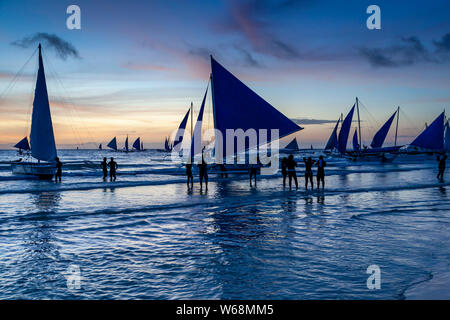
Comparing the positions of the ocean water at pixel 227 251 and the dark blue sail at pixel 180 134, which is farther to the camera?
the dark blue sail at pixel 180 134

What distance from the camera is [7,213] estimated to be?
1385cm

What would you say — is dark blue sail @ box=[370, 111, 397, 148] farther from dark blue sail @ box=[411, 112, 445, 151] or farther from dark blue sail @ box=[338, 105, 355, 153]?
dark blue sail @ box=[338, 105, 355, 153]

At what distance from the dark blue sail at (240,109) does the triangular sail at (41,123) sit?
13367 millimetres

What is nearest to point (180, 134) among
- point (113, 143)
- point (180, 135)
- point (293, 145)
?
point (180, 135)

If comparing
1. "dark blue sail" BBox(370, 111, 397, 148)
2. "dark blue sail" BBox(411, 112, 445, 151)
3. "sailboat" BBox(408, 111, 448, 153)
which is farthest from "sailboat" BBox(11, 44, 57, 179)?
"dark blue sail" BBox(411, 112, 445, 151)

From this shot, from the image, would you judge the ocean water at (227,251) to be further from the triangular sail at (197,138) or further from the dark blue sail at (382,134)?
the dark blue sail at (382,134)

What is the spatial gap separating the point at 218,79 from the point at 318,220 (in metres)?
17.1

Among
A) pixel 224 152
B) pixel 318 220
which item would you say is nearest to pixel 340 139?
pixel 224 152

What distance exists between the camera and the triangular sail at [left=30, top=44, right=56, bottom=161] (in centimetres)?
2767

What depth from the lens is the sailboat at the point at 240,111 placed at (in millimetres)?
25844

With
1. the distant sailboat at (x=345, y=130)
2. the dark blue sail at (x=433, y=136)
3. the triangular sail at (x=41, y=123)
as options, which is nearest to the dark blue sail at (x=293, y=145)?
the distant sailboat at (x=345, y=130)

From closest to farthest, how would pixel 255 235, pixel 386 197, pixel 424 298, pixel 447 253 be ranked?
pixel 424 298
pixel 447 253
pixel 255 235
pixel 386 197

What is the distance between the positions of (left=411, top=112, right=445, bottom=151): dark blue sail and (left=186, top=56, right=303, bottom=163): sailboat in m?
61.1
